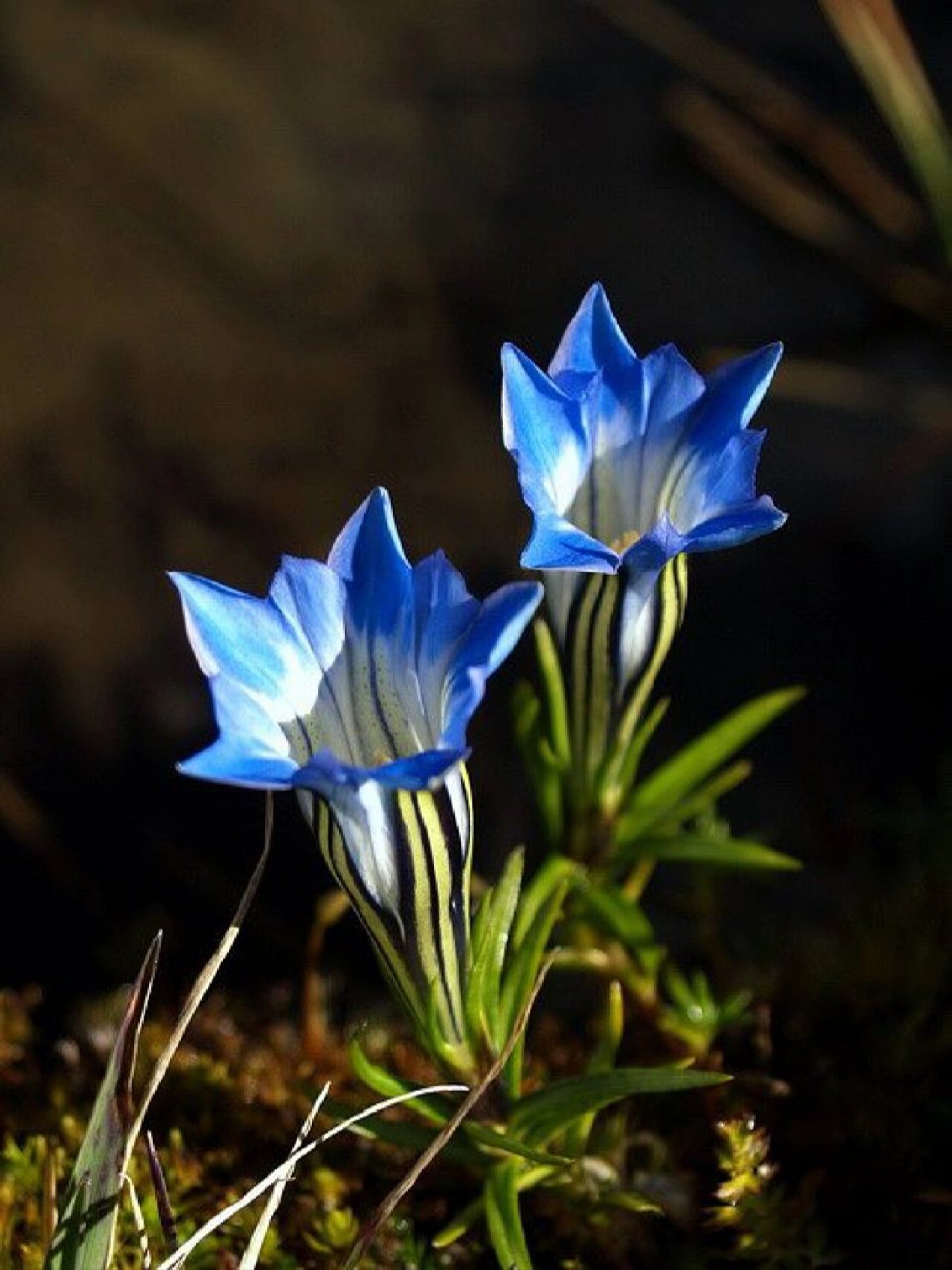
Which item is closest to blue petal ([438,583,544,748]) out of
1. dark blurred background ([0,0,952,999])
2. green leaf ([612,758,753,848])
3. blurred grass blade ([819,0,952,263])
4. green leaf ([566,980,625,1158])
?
green leaf ([566,980,625,1158])

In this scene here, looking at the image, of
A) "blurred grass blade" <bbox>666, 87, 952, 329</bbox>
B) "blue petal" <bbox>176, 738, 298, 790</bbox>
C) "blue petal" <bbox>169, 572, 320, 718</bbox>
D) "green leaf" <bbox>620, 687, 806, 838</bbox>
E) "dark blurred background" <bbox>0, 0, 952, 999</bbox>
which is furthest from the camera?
"blurred grass blade" <bbox>666, 87, 952, 329</bbox>

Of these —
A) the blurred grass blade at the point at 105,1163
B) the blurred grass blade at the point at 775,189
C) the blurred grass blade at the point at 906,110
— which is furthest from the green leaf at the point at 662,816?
the blurred grass blade at the point at 775,189

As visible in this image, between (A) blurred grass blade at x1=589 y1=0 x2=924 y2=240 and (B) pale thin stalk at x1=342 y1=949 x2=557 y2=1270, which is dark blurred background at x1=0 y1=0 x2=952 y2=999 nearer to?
(A) blurred grass blade at x1=589 y1=0 x2=924 y2=240

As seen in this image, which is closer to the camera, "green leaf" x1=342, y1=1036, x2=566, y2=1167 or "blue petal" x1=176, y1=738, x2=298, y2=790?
"blue petal" x1=176, y1=738, x2=298, y2=790

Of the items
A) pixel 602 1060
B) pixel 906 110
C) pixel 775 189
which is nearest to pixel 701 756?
pixel 602 1060

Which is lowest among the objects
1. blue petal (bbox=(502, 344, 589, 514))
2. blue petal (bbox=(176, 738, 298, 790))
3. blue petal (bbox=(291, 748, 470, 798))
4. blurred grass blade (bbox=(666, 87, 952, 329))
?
blue petal (bbox=(291, 748, 470, 798))

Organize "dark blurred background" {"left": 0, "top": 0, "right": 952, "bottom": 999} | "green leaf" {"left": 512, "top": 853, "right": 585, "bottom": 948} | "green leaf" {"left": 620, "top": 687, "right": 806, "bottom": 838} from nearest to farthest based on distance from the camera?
1. "green leaf" {"left": 512, "top": 853, "right": 585, "bottom": 948}
2. "green leaf" {"left": 620, "top": 687, "right": 806, "bottom": 838}
3. "dark blurred background" {"left": 0, "top": 0, "right": 952, "bottom": 999}

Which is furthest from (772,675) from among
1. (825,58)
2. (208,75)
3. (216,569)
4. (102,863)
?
(208,75)

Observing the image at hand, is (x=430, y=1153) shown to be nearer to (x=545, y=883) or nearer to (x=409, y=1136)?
(x=409, y=1136)
